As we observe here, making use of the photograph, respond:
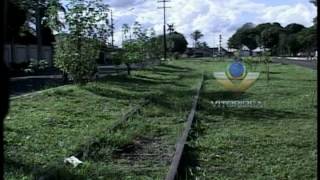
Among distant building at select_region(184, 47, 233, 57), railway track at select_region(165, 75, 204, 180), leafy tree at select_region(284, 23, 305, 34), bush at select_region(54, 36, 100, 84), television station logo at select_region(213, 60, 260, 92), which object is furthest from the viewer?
distant building at select_region(184, 47, 233, 57)

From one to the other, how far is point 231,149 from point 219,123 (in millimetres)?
3533

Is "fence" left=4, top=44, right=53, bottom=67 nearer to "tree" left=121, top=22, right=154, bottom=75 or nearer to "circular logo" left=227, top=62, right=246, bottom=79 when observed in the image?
"tree" left=121, top=22, right=154, bottom=75

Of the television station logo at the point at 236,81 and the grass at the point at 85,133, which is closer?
the grass at the point at 85,133

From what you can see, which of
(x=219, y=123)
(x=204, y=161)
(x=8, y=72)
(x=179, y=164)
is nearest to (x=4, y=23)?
(x=8, y=72)

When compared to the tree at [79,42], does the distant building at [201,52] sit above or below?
below

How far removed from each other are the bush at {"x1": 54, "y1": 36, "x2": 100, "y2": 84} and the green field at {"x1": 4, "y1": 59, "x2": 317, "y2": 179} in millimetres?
5306

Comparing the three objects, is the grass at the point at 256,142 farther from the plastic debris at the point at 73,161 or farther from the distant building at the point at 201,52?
the distant building at the point at 201,52

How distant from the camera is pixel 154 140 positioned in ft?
34.3

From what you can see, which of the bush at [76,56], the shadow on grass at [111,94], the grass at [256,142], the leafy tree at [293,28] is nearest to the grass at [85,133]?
the grass at [256,142]

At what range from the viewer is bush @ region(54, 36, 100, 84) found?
22.6 meters

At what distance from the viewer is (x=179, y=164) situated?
7773mm

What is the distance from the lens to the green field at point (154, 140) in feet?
24.4

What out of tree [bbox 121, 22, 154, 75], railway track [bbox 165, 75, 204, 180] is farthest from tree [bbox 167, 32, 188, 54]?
railway track [bbox 165, 75, 204, 180]

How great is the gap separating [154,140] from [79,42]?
1300 cm
